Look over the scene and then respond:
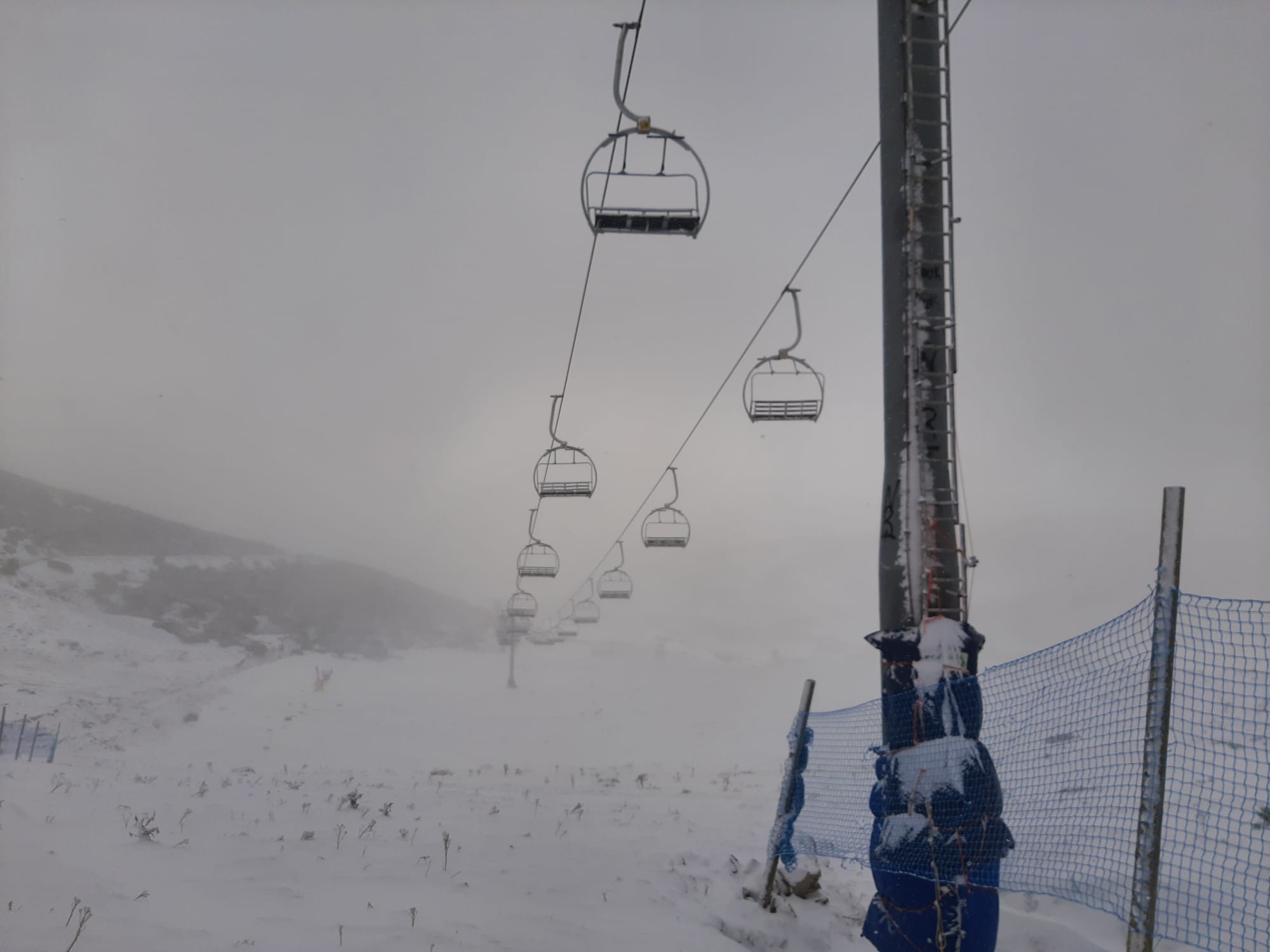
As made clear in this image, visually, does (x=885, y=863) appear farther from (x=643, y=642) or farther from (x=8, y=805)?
(x=643, y=642)

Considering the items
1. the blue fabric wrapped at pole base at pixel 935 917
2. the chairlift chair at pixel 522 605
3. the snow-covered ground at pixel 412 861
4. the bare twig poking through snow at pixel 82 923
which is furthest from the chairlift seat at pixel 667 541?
the bare twig poking through snow at pixel 82 923

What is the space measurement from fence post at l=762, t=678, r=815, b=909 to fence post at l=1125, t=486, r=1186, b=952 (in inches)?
130

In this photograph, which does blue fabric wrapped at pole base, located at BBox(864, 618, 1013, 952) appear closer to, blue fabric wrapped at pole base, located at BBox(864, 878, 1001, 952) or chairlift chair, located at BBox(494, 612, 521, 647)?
blue fabric wrapped at pole base, located at BBox(864, 878, 1001, 952)

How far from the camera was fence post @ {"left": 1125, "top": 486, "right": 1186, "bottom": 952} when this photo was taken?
3.61m

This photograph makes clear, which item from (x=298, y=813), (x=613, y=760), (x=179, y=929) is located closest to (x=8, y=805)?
(x=298, y=813)

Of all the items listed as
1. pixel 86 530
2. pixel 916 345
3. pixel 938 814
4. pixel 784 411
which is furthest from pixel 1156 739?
pixel 86 530

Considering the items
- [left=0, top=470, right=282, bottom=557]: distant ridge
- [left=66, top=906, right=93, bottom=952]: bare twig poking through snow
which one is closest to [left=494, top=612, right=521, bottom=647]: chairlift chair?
[left=66, top=906, right=93, bottom=952]: bare twig poking through snow

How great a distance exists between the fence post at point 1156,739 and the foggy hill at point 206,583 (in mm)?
51612

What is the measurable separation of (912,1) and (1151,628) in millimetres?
5225

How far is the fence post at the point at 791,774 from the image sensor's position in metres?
6.99

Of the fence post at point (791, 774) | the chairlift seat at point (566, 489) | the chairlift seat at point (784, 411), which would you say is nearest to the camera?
the fence post at point (791, 774)

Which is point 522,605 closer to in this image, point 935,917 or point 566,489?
point 566,489

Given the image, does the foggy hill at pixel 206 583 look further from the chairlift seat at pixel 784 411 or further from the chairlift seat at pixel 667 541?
the chairlift seat at pixel 784 411

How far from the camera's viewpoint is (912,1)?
675cm
